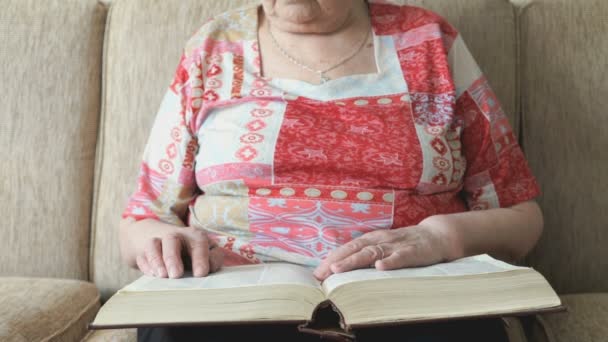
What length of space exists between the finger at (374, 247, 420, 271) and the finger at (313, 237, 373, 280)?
0.05 meters

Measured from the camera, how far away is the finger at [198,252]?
3.02 ft

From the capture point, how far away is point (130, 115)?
54.1 inches

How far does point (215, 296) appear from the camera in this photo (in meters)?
0.78

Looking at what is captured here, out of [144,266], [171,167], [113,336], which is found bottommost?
[113,336]

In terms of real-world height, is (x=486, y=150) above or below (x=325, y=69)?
below

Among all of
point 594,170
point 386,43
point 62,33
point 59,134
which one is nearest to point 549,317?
point 594,170

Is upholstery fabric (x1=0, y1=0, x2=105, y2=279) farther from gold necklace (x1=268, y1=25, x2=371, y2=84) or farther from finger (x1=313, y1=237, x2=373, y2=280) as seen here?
finger (x1=313, y1=237, x2=373, y2=280)

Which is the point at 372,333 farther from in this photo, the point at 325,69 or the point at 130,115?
the point at 130,115

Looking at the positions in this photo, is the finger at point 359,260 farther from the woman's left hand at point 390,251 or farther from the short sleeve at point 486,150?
the short sleeve at point 486,150

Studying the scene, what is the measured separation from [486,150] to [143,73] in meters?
0.74

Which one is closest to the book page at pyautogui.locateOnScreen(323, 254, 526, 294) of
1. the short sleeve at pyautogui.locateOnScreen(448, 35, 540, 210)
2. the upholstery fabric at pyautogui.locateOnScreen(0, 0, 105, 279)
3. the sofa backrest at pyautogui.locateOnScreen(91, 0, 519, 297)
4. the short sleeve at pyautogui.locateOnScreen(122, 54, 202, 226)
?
the short sleeve at pyautogui.locateOnScreen(448, 35, 540, 210)

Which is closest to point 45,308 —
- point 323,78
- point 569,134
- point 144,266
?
point 144,266

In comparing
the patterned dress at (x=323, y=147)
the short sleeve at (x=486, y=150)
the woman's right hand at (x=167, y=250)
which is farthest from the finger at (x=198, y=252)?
the short sleeve at (x=486, y=150)

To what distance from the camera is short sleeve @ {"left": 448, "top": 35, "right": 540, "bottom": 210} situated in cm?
117
